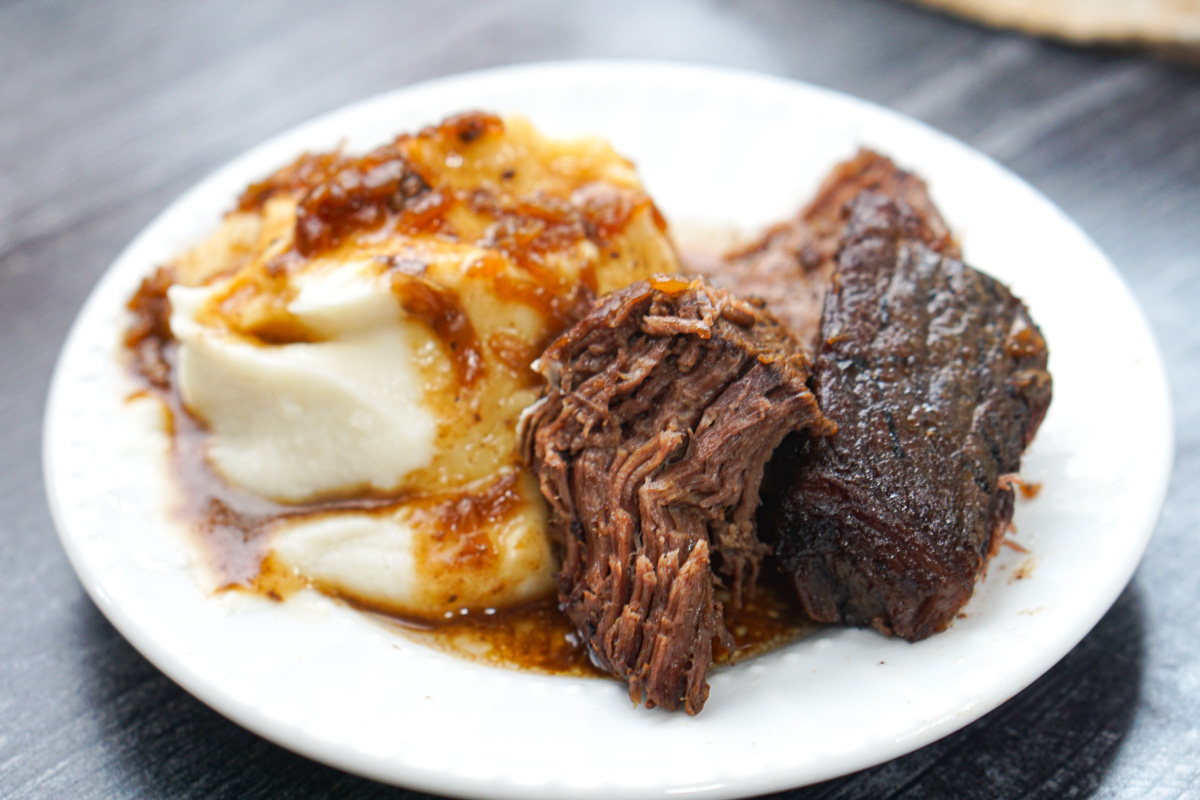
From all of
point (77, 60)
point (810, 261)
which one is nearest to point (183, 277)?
point (810, 261)

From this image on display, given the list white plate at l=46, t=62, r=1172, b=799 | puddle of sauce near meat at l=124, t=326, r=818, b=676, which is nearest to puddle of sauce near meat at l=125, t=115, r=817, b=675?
puddle of sauce near meat at l=124, t=326, r=818, b=676

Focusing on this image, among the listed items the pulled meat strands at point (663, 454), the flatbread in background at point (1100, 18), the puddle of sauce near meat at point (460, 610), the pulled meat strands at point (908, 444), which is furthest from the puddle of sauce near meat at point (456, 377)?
the flatbread in background at point (1100, 18)

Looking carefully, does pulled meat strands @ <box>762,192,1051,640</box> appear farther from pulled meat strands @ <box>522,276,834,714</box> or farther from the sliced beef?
the sliced beef

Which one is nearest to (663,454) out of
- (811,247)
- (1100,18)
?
(811,247)

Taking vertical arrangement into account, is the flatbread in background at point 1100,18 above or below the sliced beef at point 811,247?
below

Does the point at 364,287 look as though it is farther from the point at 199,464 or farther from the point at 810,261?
the point at 810,261

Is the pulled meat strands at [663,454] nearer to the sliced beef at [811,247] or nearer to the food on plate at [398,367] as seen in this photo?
the food on plate at [398,367]
